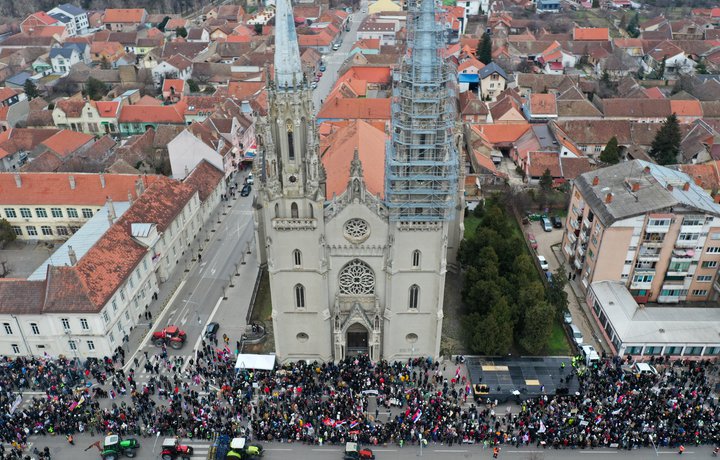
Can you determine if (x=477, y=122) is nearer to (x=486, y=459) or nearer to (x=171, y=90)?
(x=171, y=90)

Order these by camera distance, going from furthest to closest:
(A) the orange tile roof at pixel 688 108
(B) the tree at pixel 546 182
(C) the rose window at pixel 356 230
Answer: (A) the orange tile roof at pixel 688 108 < (B) the tree at pixel 546 182 < (C) the rose window at pixel 356 230

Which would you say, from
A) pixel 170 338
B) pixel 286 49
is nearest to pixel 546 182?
pixel 286 49

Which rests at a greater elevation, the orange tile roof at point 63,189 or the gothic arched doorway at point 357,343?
the orange tile roof at point 63,189

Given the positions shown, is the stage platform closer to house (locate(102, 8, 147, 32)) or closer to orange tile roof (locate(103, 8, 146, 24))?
house (locate(102, 8, 147, 32))

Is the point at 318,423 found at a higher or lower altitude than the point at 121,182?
lower

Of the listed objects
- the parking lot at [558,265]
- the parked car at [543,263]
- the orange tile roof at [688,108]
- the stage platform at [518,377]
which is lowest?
the parking lot at [558,265]

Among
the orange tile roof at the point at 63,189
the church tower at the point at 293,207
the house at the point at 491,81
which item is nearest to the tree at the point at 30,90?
the orange tile roof at the point at 63,189

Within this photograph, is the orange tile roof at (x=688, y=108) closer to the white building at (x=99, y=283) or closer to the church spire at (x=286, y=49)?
the church spire at (x=286, y=49)

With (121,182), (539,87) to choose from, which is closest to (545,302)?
(121,182)

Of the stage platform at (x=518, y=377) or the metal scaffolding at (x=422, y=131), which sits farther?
the stage platform at (x=518, y=377)
